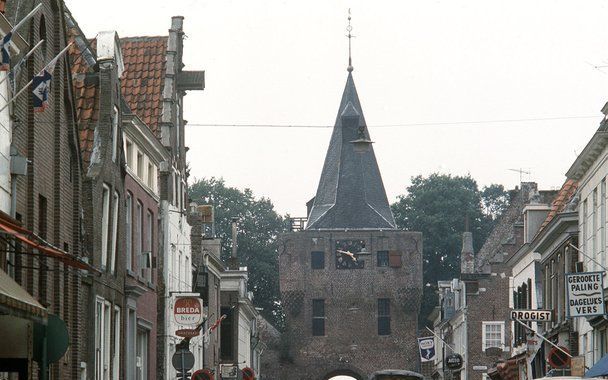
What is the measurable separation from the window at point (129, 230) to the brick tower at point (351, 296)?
6470cm

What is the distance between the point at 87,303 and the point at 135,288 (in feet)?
16.0

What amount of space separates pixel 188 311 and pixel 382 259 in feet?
212

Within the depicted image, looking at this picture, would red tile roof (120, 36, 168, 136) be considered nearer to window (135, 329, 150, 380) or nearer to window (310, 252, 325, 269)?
window (135, 329, 150, 380)

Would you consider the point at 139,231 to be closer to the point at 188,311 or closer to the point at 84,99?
the point at 188,311

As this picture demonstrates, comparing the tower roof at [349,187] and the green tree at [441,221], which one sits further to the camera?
the green tree at [441,221]

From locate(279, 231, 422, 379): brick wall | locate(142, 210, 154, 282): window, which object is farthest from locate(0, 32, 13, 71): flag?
locate(279, 231, 422, 379): brick wall

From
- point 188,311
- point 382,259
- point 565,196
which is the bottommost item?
point 188,311

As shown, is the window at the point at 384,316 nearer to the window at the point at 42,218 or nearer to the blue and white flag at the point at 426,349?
the blue and white flag at the point at 426,349

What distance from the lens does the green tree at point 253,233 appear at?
114 m

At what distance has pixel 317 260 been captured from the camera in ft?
347

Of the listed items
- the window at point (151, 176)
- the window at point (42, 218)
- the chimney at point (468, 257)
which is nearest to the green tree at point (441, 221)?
the chimney at point (468, 257)

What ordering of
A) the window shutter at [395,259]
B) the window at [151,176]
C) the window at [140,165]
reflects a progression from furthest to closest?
1. the window shutter at [395,259]
2. the window at [151,176]
3. the window at [140,165]

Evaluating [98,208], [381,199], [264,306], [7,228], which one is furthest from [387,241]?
[7,228]

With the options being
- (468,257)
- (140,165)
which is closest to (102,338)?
(140,165)
